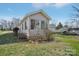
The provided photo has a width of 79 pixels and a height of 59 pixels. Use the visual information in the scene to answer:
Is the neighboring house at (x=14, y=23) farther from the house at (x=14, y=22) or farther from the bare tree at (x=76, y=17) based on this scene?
the bare tree at (x=76, y=17)

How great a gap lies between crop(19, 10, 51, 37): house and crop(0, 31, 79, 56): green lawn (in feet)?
0.38

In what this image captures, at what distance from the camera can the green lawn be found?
237 centimetres

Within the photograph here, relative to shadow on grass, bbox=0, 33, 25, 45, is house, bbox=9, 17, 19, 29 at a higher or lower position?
higher

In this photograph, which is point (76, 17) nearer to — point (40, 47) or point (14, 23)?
point (40, 47)

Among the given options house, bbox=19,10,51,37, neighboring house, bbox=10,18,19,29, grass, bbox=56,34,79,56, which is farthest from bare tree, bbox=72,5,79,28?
neighboring house, bbox=10,18,19,29

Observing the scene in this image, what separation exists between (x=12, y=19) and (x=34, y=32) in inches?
10.3

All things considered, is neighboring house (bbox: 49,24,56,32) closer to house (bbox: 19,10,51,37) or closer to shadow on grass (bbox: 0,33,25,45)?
house (bbox: 19,10,51,37)

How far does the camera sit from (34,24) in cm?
240

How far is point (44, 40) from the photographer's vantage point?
7.93ft

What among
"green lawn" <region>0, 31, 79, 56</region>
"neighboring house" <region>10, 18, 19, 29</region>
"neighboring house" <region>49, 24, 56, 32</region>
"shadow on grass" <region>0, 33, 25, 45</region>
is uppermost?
"neighboring house" <region>10, 18, 19, 29</region>

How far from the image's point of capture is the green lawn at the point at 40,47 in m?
2.37

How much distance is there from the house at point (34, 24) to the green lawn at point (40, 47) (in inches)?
4.5

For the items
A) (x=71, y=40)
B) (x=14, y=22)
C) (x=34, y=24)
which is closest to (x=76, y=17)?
(x=71, y=40)

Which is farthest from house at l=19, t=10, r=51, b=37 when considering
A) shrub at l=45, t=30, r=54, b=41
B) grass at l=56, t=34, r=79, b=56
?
grass at l=56, t=34, r=79, b=56
